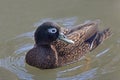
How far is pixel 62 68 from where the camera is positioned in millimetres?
7180

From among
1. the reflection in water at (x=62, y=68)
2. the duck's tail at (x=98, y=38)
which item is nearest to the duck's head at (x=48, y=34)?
the reflection in water at (x=62, y=68)

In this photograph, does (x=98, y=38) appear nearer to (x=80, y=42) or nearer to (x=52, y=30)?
(x=80, y=42)

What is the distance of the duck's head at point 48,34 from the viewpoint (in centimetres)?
696

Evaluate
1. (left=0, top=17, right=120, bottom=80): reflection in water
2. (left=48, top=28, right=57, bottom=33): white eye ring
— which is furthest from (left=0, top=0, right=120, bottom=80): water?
(left=48, top=28, right=57, bottom=33): white eye ring

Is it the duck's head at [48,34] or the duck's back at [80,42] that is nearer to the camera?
the duck's head at [48,34]

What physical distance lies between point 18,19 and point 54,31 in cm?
161

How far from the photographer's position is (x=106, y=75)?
22.7ft

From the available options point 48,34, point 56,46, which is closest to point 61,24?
point 56,46

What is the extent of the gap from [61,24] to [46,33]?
3.98 ft

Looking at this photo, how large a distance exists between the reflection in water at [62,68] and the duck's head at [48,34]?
1.41 ft

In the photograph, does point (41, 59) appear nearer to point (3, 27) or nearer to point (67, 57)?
point (67, 57)

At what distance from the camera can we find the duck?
7.01 m

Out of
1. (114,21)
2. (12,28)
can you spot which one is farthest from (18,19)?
(114,21)

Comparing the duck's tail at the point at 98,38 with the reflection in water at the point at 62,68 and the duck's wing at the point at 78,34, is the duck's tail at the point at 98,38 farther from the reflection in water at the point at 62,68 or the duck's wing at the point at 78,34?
the reflection in water at the point at 62,68
